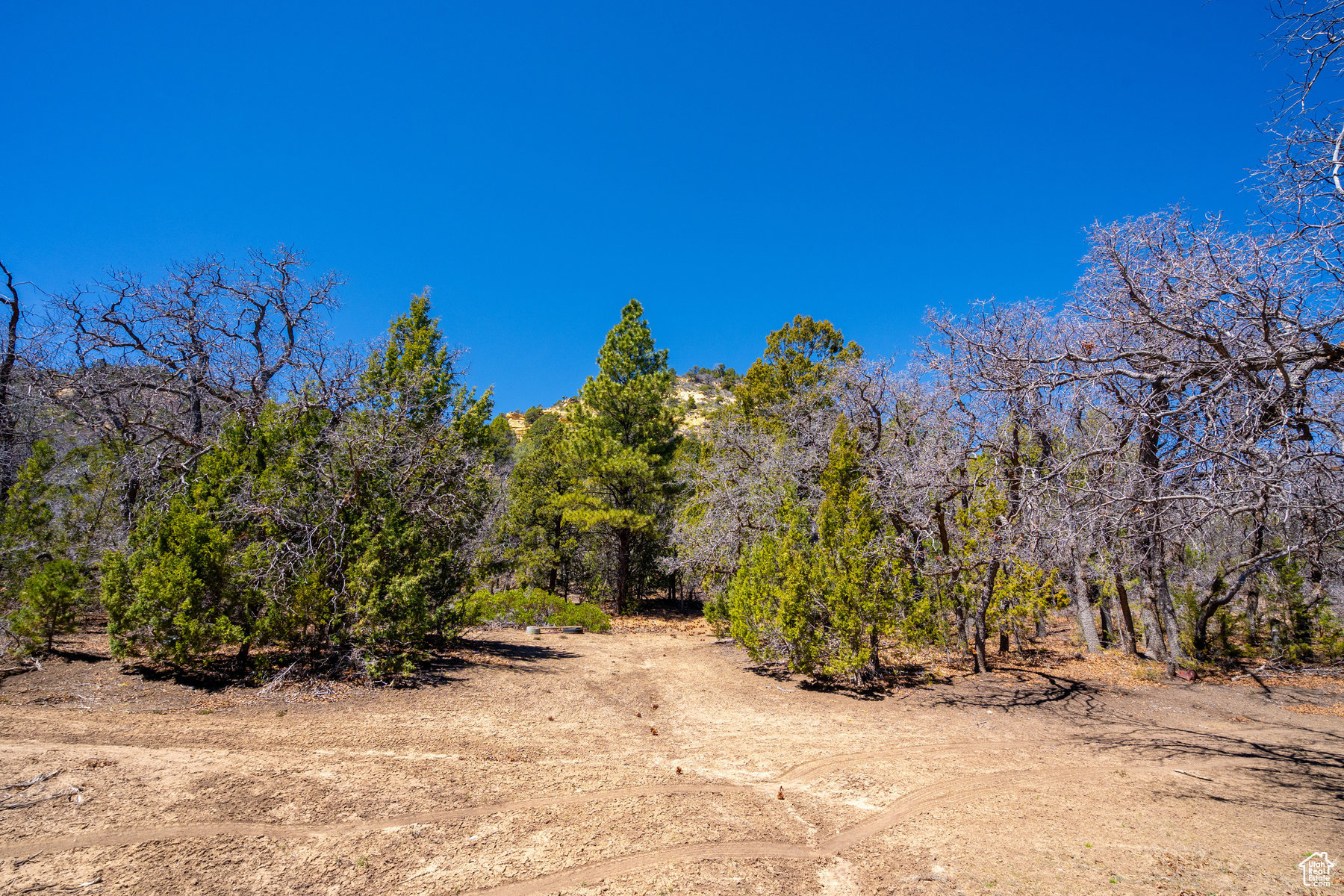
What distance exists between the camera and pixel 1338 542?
25.2 ft

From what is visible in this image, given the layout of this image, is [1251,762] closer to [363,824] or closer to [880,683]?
[880,683]

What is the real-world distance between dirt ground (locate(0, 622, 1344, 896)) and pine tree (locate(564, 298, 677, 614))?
13.0 meters

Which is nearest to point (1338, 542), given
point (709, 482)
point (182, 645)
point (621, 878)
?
point (621, 878)

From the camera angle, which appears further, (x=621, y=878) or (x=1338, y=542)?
(x=1338, y=542)

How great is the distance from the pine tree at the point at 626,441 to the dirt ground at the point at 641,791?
42.7ft

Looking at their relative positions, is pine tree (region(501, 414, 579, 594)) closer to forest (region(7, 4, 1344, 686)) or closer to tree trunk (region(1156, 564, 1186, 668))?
forest (region(7, 4, 1344, 686))

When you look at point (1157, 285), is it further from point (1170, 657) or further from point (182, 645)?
point (182, 645)

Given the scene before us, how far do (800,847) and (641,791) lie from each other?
1495mm

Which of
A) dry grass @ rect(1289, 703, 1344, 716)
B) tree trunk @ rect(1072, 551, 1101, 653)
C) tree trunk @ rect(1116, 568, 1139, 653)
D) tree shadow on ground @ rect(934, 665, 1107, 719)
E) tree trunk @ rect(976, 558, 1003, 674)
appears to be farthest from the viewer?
tree trunk @ rect(1072, 551, 1101, 653)

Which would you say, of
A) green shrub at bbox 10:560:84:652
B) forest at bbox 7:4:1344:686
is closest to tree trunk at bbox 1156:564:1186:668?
forest at bbox 7:4:1344:686

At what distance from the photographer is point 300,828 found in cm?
412

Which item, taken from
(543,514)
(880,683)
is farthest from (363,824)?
(543,514)

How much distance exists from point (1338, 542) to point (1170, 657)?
4.18 meters

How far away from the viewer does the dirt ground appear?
12.5ft
